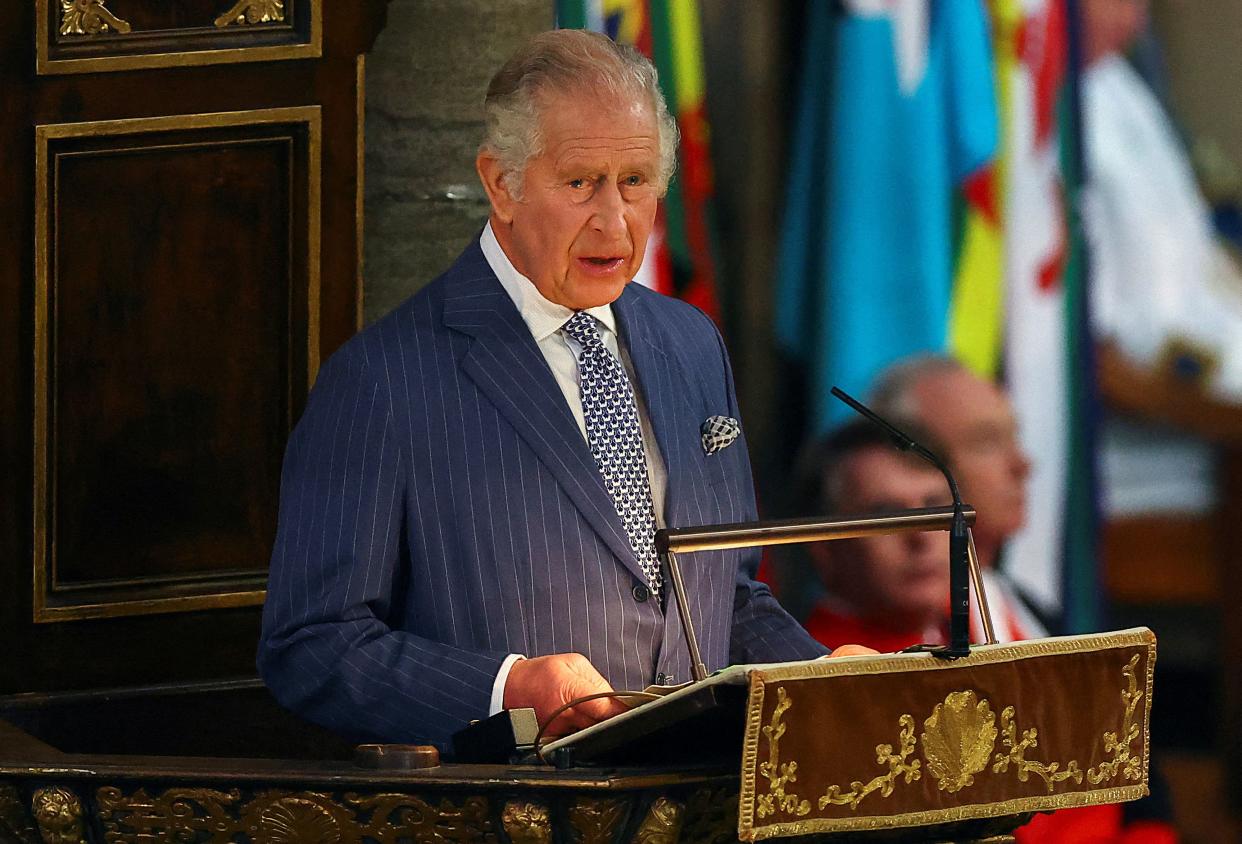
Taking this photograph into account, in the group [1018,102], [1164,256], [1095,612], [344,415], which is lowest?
[1095,612]

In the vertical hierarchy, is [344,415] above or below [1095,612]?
above

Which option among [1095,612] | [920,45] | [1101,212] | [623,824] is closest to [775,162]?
[920,45]

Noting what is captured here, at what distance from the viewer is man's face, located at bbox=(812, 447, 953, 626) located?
434 cm

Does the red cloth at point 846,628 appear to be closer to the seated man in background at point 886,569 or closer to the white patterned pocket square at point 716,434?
the seated man in background at point 886,569

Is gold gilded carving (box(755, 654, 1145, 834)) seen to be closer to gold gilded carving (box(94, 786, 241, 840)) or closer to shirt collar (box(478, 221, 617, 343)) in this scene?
gold gilded carving (box(94, 786, 241, 840))

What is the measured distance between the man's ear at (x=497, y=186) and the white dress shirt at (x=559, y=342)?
0.06m

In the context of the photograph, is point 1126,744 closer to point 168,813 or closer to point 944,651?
point 944,651

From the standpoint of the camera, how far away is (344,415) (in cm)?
263

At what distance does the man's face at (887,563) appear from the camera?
14.2 ft

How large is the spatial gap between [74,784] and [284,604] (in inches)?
13.9

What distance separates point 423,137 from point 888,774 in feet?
7.20

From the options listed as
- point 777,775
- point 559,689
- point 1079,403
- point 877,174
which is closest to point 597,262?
point 559,689

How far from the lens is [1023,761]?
2.18 metres

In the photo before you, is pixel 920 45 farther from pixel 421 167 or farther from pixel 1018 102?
pixel 421 167
